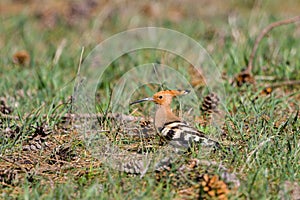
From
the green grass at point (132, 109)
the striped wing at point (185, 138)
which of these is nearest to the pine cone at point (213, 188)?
the green grass at point (132, 109)

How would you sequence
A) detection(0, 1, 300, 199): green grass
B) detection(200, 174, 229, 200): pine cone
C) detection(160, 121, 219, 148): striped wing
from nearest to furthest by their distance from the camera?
detection(200, 174, 229, 200): pine cone, detection(0, 1, 300, 199): green grass, detection(160, 121, 219, 148): striped wing

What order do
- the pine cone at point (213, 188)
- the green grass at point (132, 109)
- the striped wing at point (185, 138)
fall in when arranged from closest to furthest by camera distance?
the pine cone at point (213, 188) < the green grass at point (132, 109) < the striped wing at point (185, 138)

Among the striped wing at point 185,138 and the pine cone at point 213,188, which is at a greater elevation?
the striped wing at point 185,138

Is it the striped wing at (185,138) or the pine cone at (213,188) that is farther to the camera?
the striped wing at (185,138)

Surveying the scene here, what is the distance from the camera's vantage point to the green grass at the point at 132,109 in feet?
10.4

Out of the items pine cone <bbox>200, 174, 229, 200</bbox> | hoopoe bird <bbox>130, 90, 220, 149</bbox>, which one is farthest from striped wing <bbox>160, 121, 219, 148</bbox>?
pine cone <bbox>200, 174, 229, 200</bbox>

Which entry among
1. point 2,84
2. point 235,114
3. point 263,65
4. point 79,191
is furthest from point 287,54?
point 79,191

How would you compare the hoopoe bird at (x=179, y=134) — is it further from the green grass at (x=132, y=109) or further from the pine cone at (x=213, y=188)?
the pine cone at (x=213, y=188)

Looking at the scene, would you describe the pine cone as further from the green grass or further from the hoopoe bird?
the hoopoe bird

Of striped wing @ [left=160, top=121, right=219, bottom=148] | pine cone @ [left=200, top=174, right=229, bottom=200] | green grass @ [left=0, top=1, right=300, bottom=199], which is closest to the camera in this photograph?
pine cone @ [left=200, top=174, right=229, bottom=200]

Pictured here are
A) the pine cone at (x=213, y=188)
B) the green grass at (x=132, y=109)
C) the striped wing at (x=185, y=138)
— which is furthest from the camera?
the striped wing at (x=185, y=138)

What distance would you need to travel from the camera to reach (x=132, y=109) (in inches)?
180

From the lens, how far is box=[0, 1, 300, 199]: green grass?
124 inches

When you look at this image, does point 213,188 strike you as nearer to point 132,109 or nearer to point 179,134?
point 179,134
